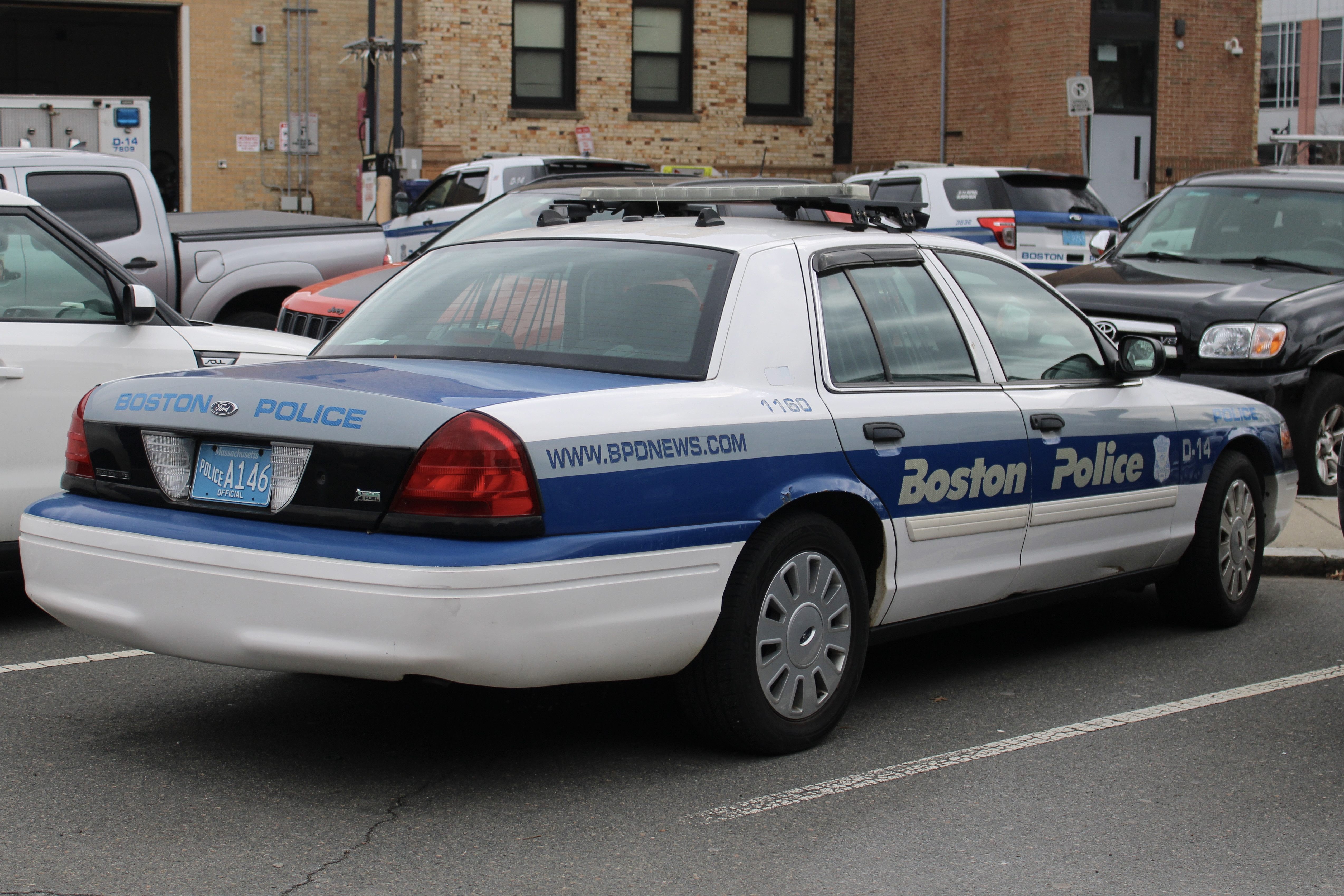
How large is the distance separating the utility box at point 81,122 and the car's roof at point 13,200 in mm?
15119

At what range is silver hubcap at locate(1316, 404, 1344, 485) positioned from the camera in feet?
31.5

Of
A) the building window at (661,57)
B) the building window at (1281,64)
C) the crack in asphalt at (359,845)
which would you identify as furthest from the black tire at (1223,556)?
the building window at (1281,64)

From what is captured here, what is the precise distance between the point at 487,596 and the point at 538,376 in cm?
80

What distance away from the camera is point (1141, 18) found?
2705 cm

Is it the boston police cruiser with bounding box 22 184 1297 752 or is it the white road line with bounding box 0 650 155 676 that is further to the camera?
the white road line with bounding box 0 650 155 676

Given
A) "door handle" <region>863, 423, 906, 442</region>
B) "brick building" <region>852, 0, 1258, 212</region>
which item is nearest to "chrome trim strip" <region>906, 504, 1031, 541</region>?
"door handle" <region>863, 423, 906, 442</region>

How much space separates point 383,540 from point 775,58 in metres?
27.3

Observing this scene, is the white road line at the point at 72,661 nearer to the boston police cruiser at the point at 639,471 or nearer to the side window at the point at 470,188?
the boston police cruiser at the point at 639,471

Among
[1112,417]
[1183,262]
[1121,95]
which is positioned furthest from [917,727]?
[1121,95]

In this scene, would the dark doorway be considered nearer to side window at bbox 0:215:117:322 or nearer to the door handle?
side window at bbox 0:215:117:322

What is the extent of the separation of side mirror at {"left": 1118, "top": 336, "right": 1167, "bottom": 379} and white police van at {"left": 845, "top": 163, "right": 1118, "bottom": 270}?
34.3 feet

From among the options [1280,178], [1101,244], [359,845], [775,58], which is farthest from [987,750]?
[775,58]

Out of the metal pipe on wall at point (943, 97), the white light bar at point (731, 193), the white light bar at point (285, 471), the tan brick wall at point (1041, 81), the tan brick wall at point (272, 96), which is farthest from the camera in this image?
the metal pipe on wall at point (943, 97)

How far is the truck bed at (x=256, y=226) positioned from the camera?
1160cm
